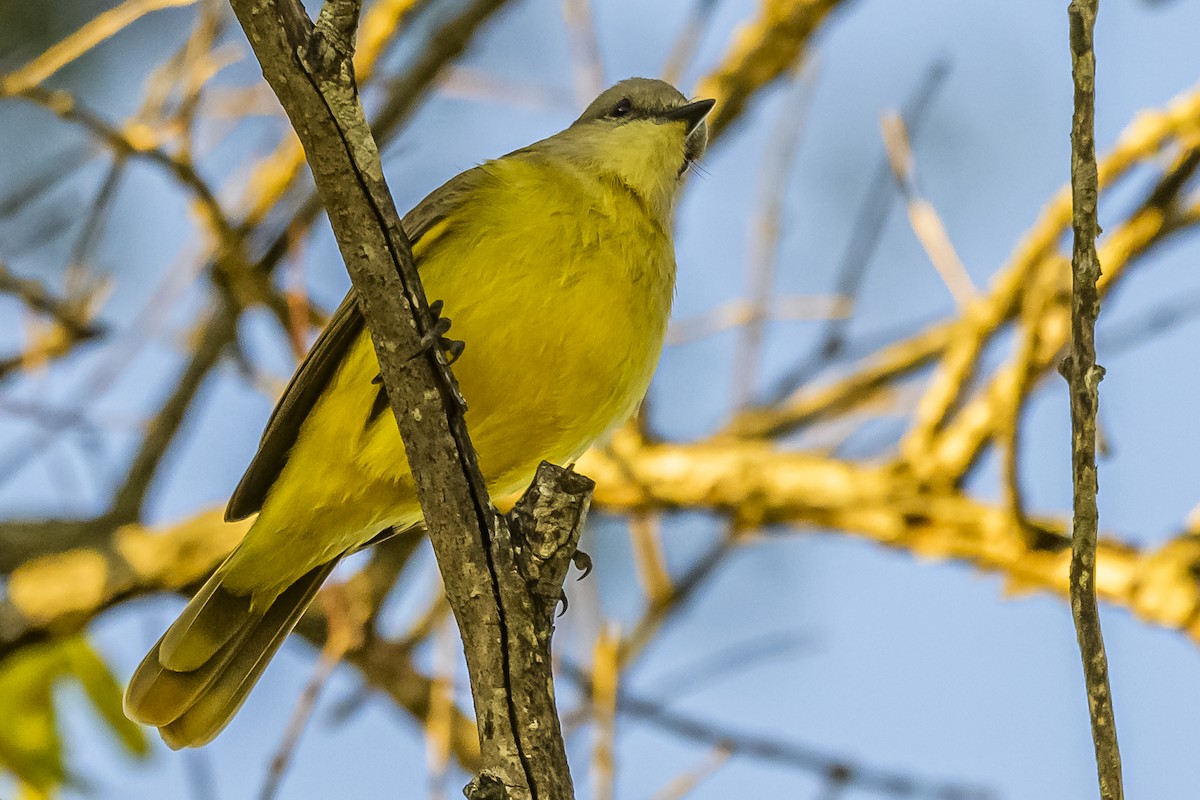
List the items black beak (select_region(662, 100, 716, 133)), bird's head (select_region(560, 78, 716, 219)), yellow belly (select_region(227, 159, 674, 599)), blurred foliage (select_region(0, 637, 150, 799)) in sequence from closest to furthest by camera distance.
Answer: yellow belly (select_region(227, 159, 674, 599))
bird's head (select_region(560, 78, 716, 219))
blurred foliage (select_region(0, 637, 150, 799))
black beak (select_region(662, 100, 716, 133))

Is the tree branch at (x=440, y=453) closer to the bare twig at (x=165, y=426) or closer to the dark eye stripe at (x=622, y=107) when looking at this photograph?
the dark eye stripe at (x=622, y=107)

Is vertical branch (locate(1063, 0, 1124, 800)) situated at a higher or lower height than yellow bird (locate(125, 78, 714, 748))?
lower

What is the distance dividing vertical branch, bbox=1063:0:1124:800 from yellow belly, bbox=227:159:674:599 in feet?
5.45

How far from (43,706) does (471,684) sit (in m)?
2.44

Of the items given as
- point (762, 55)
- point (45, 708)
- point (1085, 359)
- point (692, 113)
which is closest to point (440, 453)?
point (1085, 359)

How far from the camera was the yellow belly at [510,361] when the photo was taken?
136 inches

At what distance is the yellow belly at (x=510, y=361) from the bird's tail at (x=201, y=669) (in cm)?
15

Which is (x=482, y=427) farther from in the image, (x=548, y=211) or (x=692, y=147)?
(x=692, y=147)

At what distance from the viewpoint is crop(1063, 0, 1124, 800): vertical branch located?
1.95 metres

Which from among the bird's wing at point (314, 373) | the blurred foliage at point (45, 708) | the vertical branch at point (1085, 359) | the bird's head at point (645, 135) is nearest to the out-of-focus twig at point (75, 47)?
the bird's wing at point (314, 373)

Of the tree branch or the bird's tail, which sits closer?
the tree branch

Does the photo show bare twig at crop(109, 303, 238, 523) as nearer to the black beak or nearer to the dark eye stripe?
the dark eye stripe

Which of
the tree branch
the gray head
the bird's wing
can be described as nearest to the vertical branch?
the tree branch

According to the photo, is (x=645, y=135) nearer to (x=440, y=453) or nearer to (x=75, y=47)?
(x=75, y=47)
